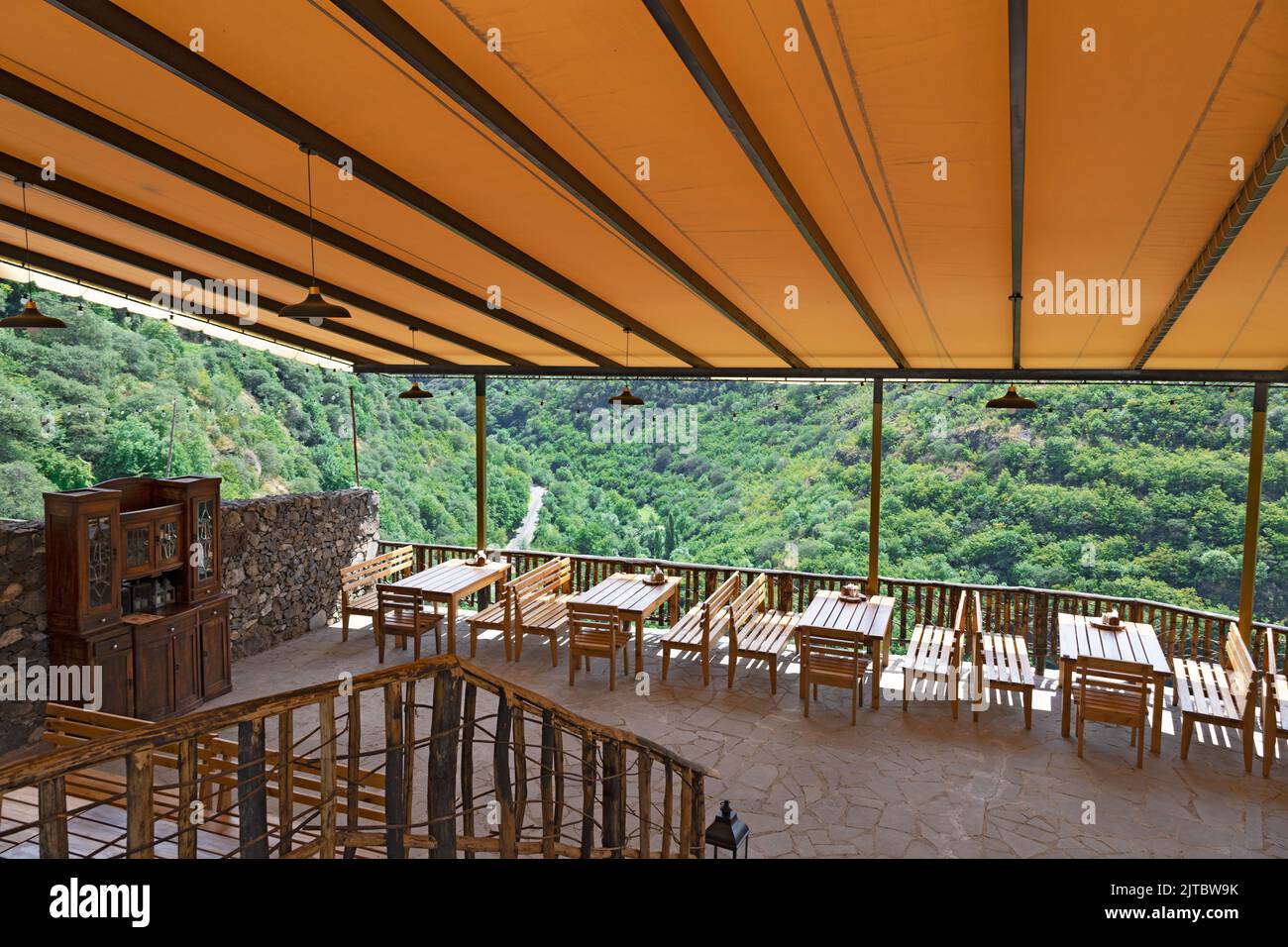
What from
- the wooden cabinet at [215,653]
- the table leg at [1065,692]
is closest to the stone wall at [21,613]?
the wooden cabinet at [215,653]

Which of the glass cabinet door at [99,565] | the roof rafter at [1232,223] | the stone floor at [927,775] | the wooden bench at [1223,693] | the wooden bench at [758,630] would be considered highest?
the roof rafter at [1232,223]

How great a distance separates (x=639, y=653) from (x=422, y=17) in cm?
580

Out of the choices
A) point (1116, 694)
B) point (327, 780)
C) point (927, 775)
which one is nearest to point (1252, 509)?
point (1116, 694)

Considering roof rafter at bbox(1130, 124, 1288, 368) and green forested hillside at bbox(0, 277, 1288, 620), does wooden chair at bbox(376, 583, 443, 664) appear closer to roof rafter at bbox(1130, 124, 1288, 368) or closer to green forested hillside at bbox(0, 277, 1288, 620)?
roof rafter at bbox(1130, 124, 1288, 368)

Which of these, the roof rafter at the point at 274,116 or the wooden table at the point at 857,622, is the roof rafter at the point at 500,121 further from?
the wooden table at the point at 857,622

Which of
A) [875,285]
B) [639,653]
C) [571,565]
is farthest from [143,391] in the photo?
[875,285]

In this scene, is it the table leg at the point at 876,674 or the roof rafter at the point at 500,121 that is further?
the table leg at the point at 876,674

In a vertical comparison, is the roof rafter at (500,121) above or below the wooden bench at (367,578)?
above

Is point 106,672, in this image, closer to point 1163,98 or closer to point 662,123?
point 662,123

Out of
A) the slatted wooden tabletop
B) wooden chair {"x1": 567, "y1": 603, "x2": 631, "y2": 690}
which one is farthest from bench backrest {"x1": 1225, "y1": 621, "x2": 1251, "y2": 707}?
wooden chair {"x1": 567, "y1": 603, "x2": 631, "y2": 690}

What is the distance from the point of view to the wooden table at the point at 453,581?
25.6ft

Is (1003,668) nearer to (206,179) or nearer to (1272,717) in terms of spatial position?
(1272,717)

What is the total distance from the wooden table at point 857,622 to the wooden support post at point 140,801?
5.40 m

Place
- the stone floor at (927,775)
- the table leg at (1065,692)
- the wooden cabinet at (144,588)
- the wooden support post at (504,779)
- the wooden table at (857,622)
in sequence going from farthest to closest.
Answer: the wooden table at (857,622)
the table leg at (1065,692)
the wooden cabinet at (144,588)
the stone floor at (927,775)
the wooden support post at (504,779)
